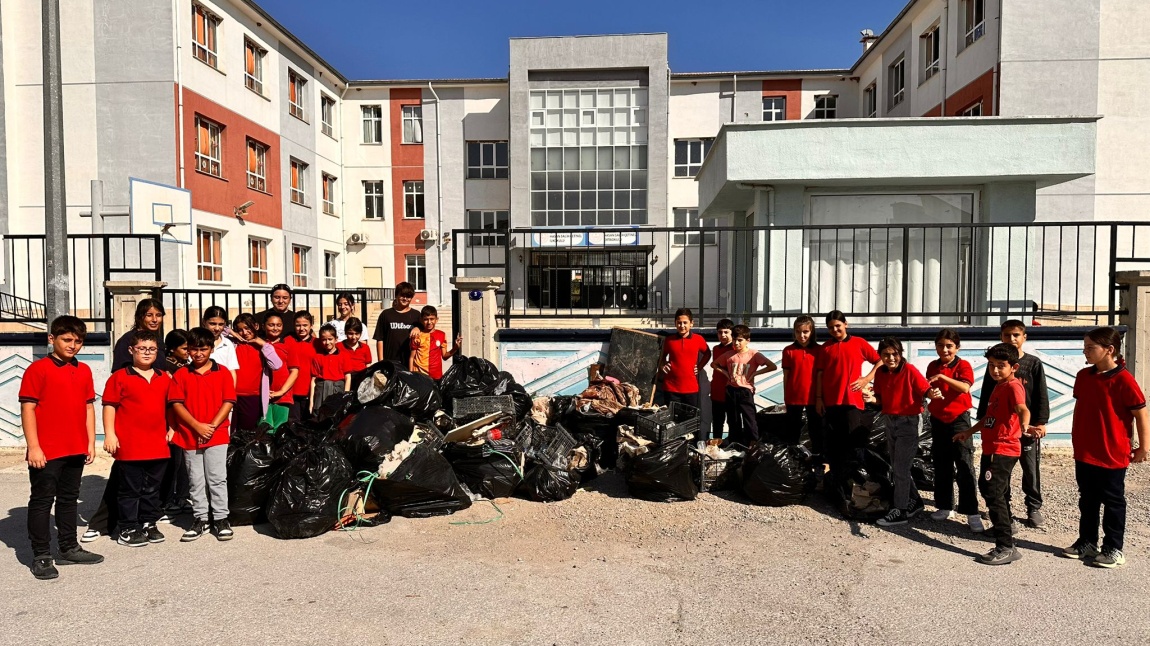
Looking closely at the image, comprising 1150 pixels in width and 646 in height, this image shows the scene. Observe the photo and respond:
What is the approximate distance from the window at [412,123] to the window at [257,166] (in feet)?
24.8

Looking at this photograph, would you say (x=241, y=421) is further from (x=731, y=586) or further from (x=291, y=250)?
A: (x=291, y=250)

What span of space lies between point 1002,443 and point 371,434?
446cm

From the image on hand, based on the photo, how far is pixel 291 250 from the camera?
24.7m

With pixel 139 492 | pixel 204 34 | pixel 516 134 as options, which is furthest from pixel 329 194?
pixel 139 492

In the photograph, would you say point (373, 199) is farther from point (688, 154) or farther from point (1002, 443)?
point (1002, 443)

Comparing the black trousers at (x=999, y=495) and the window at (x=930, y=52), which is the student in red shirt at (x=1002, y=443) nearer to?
the black trousers at (x=999, y=495)

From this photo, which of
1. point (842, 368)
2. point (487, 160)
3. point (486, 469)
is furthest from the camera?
point (487, 160)

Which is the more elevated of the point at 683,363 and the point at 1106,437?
the point at 683,363

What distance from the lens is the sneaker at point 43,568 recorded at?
427cm

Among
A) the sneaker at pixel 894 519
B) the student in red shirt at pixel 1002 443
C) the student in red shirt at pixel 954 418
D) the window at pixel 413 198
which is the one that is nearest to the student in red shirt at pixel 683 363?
the sneaker at pixel 894 519

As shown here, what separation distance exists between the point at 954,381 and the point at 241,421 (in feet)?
18.8

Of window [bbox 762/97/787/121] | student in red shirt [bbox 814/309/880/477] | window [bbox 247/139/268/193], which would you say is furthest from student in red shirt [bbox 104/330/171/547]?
window [bbox 762/97/787/121]

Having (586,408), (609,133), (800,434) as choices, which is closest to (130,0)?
(609,133)

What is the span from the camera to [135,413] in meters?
4.73
